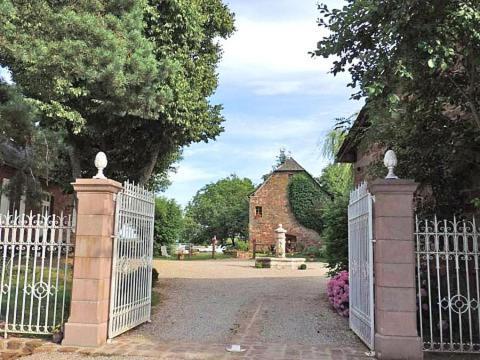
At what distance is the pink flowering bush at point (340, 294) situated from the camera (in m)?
9.31

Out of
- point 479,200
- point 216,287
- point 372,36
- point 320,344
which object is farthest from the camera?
point 216,287

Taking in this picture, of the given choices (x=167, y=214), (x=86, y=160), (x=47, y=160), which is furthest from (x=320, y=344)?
(x=167, y=214)

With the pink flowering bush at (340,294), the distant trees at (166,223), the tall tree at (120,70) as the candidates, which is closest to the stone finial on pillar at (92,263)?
the tall tree at (120,70)

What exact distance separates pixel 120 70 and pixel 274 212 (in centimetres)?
2870

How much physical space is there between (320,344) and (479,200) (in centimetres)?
302

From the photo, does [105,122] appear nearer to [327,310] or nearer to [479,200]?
[327,310]

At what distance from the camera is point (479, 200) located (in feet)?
19.9

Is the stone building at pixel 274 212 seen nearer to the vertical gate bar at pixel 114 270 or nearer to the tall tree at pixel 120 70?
the tall tree at pixel 120 70

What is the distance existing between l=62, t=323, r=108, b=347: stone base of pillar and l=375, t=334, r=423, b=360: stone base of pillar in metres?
3.80

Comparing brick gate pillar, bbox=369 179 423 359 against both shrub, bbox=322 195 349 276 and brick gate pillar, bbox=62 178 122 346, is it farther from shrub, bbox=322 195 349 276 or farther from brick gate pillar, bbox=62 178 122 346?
shrub, bbox=322 195 349 276

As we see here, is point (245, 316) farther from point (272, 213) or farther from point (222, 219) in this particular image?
point (222, 219)

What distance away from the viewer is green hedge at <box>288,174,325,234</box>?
36719mm

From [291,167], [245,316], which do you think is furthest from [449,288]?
[291,167]

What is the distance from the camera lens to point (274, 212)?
1492 inches
